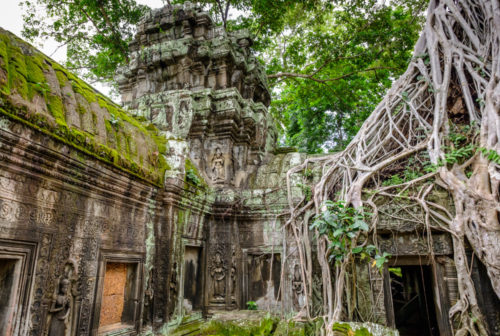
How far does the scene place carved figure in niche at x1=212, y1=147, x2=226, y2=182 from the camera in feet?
19.6

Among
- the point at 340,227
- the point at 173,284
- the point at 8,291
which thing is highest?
the point at 340,227

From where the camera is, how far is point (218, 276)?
5340 mm

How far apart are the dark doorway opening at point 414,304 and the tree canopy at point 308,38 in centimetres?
523

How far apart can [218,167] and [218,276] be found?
6.47 ft

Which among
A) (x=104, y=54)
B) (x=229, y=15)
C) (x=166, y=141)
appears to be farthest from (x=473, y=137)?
(x=104, y=54)

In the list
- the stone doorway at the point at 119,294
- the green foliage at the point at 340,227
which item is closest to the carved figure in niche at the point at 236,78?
the green foliage at the point at 340,227

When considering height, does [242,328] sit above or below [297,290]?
below

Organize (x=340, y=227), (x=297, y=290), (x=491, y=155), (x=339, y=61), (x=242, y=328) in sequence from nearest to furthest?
1. (x=340, y=227)
2. (x=491, y=155)
3. (x=242, y=328)
4. (x=297, y=290)
5. (x=339, y=61)

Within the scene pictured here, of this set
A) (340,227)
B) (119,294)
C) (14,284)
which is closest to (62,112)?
(14,284)

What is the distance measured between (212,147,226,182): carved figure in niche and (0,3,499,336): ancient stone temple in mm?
21

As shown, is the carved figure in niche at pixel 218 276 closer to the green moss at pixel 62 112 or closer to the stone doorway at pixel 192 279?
the stone doorway at pixel 192 279

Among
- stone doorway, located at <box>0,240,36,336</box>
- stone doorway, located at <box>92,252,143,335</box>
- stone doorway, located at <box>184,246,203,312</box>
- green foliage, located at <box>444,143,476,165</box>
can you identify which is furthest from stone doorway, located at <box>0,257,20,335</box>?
green foliage, located at <box>444,143,476,165</box>

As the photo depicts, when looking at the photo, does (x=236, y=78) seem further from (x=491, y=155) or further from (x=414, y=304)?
(x=414, y=304)

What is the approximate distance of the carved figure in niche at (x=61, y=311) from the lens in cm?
280
